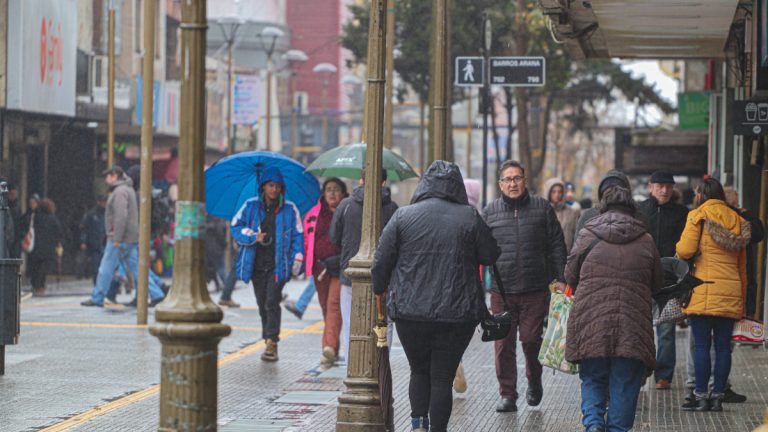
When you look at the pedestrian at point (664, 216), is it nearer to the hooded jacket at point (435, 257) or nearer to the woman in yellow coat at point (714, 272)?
the woman in yellow coat at point (714, 272)

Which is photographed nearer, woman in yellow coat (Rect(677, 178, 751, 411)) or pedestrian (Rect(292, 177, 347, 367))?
woman in yellow coat (Rect(677, 178, 751, 411))

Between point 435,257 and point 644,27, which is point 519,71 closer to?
point 644,27

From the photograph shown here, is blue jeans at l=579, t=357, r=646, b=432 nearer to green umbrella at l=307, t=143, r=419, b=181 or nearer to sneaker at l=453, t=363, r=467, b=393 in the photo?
sneaker at l=453, t=363, r=467, b=393

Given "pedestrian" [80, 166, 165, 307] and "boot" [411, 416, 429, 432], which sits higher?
"pedestrian" [80, 166, 165, 307]

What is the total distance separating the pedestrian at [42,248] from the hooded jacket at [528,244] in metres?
15.4

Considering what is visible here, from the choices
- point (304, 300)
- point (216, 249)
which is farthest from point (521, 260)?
point (216, 249)

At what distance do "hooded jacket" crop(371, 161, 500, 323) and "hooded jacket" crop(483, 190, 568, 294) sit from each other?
7.29 ft

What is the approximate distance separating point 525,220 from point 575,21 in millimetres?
5508

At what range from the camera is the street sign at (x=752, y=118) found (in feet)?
49.6

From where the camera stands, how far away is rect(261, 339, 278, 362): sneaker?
14.2 metres

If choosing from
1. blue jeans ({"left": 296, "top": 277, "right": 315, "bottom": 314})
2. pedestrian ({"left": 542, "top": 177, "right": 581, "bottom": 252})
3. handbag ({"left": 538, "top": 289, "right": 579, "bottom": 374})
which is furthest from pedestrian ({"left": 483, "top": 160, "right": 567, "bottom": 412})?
blue jeans ({"left": 296, "top": 277, "right": 315, "bottom": 314})

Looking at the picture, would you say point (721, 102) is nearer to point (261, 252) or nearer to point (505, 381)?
point (261, 252)

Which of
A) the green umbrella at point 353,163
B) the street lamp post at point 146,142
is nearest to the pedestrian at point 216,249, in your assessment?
the street lamp post at point 146,142

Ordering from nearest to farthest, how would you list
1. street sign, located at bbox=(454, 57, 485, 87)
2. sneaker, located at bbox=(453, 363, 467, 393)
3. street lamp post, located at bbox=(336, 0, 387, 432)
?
street lamp post, located at bbox=(336, 0, 387, 432) < sneaker, located at bbox=(453, 363, 467, 393) < street sign, located at bbox=(454, 57, 485, 87)
